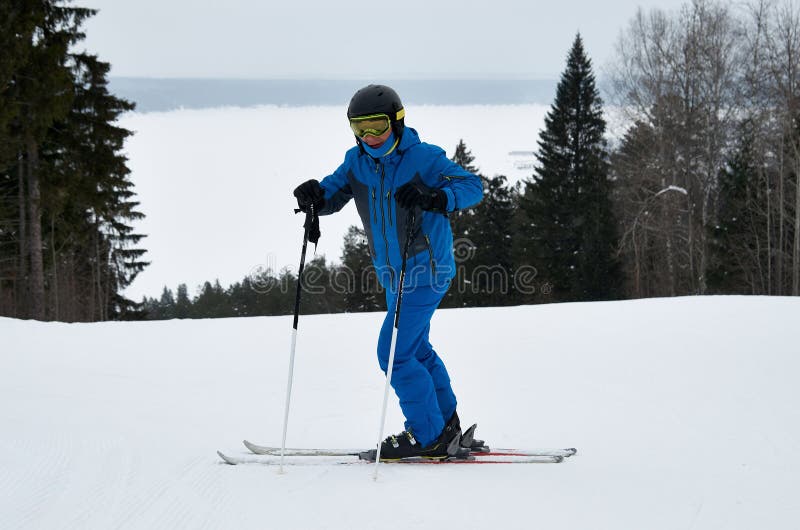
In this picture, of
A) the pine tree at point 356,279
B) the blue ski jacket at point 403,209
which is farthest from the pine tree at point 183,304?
the blue ski jacket at point 403,209

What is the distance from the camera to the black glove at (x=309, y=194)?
10.5 ft

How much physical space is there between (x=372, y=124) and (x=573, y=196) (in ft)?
99.7

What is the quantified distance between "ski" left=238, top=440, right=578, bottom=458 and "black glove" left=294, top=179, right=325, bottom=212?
1.21 meters

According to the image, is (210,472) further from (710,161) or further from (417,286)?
(710,161)

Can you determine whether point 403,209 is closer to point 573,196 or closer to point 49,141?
point 49,141

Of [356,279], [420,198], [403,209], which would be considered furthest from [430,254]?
[356,279]

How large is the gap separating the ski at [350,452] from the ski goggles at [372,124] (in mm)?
1553

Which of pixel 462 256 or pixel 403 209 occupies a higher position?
pixel 462 256

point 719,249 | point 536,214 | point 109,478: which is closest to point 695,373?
point 109,478

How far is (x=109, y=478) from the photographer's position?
270 cm

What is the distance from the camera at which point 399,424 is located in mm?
3957

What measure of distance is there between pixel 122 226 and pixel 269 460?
2668 centimetres

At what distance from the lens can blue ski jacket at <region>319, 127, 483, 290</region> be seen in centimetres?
305

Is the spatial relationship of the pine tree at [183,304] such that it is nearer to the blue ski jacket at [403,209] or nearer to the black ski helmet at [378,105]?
the blue ski jacket at [403,209]
